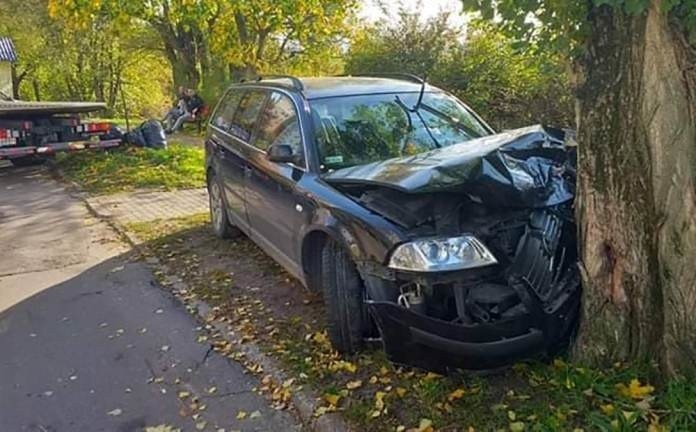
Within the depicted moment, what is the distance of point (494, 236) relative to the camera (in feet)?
11.8

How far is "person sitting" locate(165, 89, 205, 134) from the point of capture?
18.4 meters

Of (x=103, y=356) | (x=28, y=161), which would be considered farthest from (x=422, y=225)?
(x=28, y=161)

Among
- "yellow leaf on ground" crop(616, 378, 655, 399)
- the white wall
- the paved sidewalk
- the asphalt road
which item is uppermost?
the white wall

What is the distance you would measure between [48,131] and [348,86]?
32.3 feet

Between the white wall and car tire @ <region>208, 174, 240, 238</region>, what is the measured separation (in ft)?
82.0

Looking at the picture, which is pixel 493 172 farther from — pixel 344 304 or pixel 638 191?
pixel 344 304

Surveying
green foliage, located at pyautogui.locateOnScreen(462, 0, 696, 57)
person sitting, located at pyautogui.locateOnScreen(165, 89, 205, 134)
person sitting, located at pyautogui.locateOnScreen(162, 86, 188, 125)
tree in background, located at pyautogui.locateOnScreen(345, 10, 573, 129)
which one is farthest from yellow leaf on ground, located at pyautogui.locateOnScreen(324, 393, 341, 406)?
person sitting, located at pyautogui.locateOnScreen(162, 86, 188, 125)

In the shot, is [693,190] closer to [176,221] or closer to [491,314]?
[491,314]

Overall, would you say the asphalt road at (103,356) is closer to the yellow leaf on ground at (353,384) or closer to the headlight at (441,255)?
the yellow leaf on ground at (353,384)

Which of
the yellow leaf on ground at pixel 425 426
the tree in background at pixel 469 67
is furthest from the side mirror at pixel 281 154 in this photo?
the tree in background at pixel 469 67

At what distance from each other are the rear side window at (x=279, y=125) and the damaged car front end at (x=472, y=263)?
1154mm

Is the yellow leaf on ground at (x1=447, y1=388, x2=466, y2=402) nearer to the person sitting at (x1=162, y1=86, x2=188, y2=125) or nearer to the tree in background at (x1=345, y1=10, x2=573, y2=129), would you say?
the tree in background at (x1=345, y1=10, x2=573, y2=129)

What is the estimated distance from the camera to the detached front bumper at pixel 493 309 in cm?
318

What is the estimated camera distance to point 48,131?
43.1 feet
